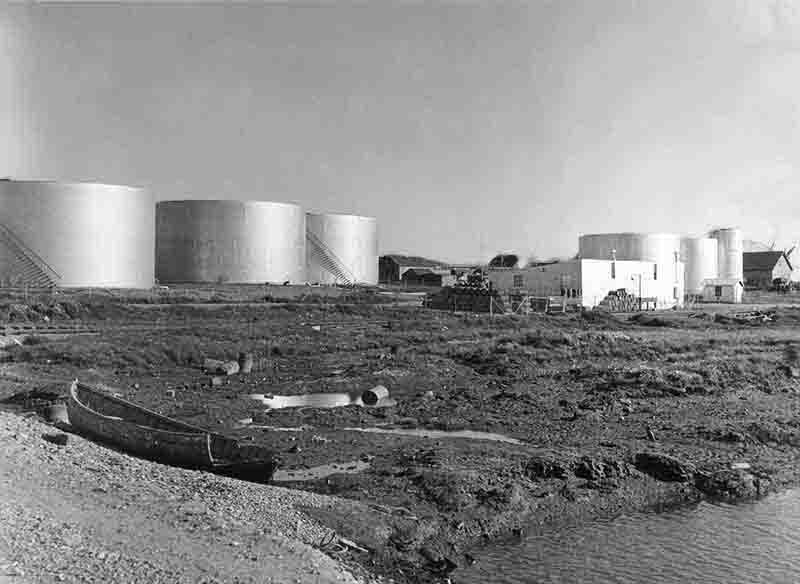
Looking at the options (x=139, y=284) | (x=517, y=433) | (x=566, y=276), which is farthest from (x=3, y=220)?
(x=517, y=433)

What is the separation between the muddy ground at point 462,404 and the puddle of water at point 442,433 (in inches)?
10.5

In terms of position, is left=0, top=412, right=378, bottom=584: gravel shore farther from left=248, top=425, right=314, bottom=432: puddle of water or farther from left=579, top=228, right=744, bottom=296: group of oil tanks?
left=579, top=228, right=744, bottom=296: group of oil tanks

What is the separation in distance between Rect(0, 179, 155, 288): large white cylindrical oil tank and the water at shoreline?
163 feet

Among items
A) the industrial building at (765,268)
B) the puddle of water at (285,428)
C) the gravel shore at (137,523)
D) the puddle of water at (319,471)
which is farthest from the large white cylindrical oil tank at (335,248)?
the gravel shore at (137,523)

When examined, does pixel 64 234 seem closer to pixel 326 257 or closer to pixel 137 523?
pixel 326 257

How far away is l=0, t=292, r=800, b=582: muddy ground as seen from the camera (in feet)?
42.7

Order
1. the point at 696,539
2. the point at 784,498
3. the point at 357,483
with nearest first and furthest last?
the point at 696,539
the point at 357,483
the point at 784,498

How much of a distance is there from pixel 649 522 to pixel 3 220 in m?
52.4

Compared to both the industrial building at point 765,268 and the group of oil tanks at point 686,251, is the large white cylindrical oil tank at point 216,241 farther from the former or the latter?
the industrial building at point 765,268

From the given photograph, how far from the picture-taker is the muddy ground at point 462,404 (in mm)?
13023

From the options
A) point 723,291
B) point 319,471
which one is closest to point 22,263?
point 319,471

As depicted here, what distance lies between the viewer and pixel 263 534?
1010 cm

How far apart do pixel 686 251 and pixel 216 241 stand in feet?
152

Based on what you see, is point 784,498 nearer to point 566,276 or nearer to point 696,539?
point 696,539
